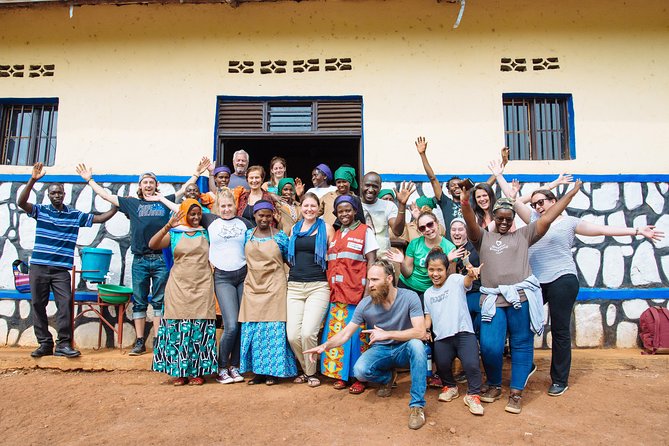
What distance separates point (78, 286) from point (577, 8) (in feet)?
24.1

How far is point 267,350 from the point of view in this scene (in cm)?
484

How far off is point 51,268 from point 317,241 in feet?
10.0

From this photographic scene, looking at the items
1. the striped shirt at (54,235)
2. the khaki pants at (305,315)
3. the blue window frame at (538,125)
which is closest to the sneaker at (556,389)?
the khaki pants at (305,315)

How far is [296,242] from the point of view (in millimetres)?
4949

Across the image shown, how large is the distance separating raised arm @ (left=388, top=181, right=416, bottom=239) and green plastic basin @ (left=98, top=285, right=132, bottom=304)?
3.10m

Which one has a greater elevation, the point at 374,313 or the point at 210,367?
the point at 374,313

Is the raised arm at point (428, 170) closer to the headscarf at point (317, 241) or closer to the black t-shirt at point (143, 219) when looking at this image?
the headscarf at point (317, 241)

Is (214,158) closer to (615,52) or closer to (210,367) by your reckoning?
(210,367)

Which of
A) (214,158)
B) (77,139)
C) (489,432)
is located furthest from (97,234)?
(489,432)

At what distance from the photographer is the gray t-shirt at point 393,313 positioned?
4.33 m

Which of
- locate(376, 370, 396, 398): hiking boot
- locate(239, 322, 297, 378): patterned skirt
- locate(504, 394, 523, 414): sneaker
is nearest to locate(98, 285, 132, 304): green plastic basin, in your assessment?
locate(239, 322, 297, 378): patterned skirt

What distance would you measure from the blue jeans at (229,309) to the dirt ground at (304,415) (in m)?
0.31

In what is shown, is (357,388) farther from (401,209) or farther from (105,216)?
(105,216)

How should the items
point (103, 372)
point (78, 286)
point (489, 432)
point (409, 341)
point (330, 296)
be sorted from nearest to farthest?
point (489, 432)
point (409, 341)
point (330, 296)
point (103, 372)
point (78, 286)
